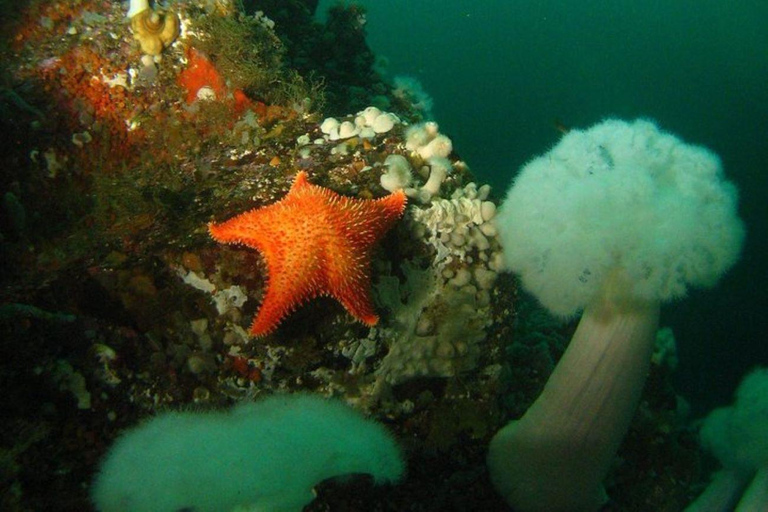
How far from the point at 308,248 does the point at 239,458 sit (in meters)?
1.25

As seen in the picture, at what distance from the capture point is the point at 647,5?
73.5 m

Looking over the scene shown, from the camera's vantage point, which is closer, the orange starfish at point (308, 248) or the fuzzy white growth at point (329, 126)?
the orange starfish at point (308, 248)

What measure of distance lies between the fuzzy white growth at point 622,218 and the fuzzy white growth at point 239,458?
1.79 meters

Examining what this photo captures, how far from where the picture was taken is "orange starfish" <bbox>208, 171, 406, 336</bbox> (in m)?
2.41

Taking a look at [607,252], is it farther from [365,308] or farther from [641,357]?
[365,308]

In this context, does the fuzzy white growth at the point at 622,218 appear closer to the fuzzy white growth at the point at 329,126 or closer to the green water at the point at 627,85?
the green water at the point at 627,85

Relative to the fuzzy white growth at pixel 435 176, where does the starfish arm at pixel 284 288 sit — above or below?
below

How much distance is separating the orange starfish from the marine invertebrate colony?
1400 mm

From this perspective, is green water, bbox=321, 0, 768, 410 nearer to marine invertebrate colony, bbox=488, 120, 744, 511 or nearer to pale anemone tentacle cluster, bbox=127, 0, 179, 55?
marine invertebrate colony, bbox=488, 120, 744, 511

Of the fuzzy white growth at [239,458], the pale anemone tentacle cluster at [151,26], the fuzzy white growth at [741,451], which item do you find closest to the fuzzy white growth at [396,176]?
the fuzzy white growth at [239,458]

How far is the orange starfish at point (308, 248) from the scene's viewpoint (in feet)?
7.92

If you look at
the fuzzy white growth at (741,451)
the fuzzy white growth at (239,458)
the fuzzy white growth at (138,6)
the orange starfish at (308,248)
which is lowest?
the fuzzy white growth at (239,458)

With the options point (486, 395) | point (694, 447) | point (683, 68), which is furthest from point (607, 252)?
point (683, 68)

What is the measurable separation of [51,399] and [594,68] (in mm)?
62537
